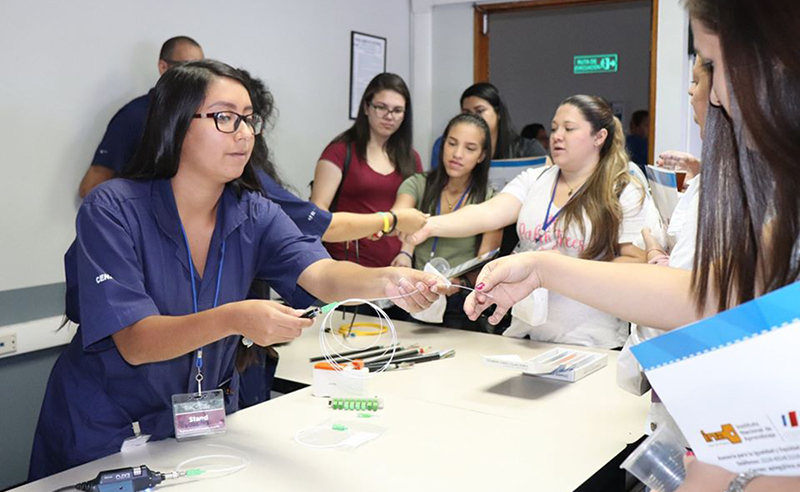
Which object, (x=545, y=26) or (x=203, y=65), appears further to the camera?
(x=545, y=26)

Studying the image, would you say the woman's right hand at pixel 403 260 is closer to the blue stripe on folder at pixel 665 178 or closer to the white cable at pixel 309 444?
the blue stripe on folder at pixel 665 178

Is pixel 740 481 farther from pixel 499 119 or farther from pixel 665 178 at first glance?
pixel 499 119

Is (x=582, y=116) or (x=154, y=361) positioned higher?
(x=582, y=116)

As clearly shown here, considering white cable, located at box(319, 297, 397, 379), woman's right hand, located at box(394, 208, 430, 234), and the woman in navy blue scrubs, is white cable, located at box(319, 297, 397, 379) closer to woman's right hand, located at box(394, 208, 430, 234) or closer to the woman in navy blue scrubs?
the woman in navy blue scrubs

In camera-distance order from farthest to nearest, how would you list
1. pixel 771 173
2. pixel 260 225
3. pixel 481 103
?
1. pixel 481 103
2. pixel 260 225
3. pixel 771 173

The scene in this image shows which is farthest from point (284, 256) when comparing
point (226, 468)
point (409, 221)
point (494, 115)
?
point (494, 115)

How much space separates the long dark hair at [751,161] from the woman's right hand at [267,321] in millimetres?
828

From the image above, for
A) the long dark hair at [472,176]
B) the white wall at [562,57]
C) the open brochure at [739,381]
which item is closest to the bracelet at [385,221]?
the long dark hair at [472,176]

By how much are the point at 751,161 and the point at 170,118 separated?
4.57 ft

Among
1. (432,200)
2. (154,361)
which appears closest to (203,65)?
(154,361)

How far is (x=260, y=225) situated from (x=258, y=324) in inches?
20.2

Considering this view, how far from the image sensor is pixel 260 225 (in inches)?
82.1

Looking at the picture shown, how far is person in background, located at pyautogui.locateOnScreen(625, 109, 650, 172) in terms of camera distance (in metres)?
6.16

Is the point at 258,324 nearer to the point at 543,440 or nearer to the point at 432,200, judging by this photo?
the point at 543,440
